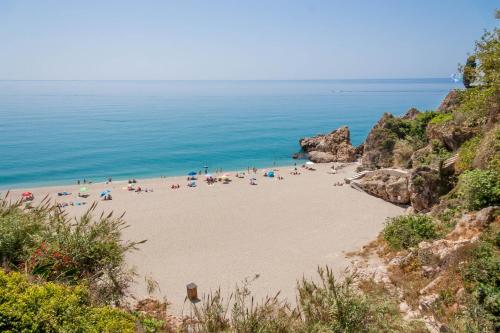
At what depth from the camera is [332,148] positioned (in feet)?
156

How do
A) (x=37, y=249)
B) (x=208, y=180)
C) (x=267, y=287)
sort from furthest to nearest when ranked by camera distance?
(x=208, y=180), (x=267, y=287), (x=37, y=249)

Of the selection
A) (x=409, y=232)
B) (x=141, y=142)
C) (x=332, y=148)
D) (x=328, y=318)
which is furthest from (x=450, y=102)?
(x=141, y=142)

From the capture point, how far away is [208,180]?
36.1 m

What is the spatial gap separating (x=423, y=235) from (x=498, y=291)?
258 inches

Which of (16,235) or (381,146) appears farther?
(381,146)

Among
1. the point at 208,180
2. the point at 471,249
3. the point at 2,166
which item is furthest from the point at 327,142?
the point at 2,166

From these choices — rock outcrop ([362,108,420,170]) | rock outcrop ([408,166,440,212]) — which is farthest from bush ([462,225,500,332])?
rock outcrop ([362,108,420,170])

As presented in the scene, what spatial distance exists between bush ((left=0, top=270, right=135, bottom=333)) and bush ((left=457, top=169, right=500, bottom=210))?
1244cm

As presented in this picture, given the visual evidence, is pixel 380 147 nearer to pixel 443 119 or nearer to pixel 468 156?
pixel 443 119

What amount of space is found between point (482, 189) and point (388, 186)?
547 inches

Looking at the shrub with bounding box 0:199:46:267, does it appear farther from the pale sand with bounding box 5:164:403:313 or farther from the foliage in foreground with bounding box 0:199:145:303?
the pale sand with bounding box 5:164:403:313

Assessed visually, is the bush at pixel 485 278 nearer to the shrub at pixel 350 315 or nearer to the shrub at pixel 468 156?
the shrub at pixel 350 315

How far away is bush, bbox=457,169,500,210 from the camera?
40.6 feet

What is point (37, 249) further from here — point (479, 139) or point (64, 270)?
point (479, 139)
